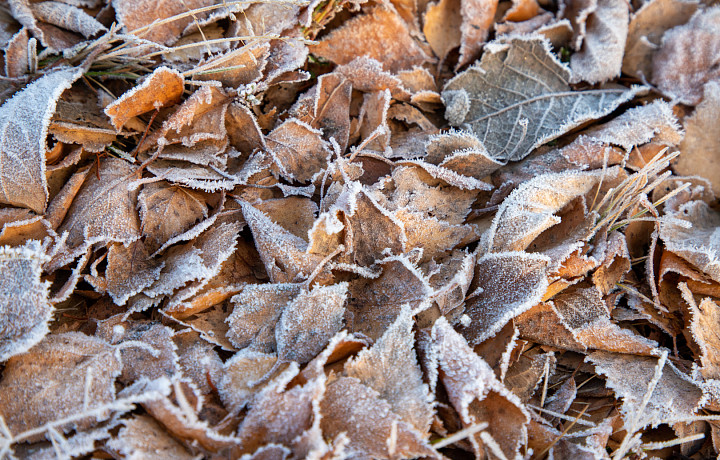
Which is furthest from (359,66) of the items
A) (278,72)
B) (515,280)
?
(515,280)

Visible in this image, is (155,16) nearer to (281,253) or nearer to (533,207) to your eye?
(281,253)

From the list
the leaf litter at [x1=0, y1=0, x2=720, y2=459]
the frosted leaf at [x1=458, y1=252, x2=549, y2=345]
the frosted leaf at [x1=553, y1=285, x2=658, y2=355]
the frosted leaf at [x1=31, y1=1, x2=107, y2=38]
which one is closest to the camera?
the leaf litter at [x1=0, y1=0, x2=720, y2=459]

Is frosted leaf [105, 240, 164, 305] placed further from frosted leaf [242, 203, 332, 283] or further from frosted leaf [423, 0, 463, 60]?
frosted leaf [423, 0, 463, 60]

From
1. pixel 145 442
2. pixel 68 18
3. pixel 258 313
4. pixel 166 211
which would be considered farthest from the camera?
pixel 68 18

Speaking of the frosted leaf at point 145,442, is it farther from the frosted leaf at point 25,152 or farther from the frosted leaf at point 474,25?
the frosted leaf at point 474,25

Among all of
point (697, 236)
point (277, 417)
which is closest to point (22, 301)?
point (277, 417)

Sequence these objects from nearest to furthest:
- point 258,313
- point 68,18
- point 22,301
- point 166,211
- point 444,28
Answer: point 22,301 < point 258,313 < point 166,211 < point 68,18 < point 444,28

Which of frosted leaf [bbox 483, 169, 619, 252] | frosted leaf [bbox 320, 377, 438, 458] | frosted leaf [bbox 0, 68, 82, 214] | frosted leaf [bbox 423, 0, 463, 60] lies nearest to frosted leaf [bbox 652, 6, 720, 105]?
frosted leaf [bbox 483, 169, 619, 252]
